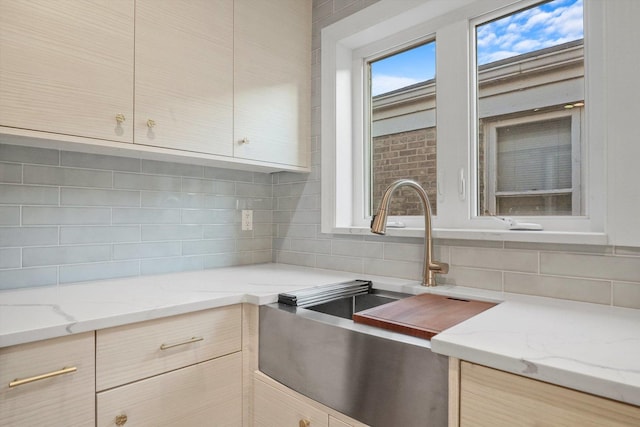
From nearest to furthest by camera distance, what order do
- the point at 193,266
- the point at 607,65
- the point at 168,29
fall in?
the point at 607,65
the point at 168,29
the point at 193,266

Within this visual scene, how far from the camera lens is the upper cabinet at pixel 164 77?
3.84ft

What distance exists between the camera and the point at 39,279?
1428 millimetres

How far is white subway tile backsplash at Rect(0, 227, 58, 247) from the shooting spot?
1363 millimetres

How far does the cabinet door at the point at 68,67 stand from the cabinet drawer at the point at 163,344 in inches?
27.1

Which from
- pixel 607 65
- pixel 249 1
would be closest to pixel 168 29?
pixel 249 1

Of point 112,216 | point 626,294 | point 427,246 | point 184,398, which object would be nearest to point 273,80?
point 112,216

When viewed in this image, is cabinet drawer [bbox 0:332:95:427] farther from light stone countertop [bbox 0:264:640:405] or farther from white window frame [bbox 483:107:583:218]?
white window frame [bbox 483:107:583:218]

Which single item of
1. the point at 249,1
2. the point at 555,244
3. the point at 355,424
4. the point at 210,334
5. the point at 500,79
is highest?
the point at 249,1

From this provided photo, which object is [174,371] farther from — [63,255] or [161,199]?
[161,199]

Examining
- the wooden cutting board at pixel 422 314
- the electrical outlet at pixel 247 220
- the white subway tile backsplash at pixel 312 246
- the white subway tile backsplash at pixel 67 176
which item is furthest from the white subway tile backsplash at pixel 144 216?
the wooden cutting board at pixel 422 314

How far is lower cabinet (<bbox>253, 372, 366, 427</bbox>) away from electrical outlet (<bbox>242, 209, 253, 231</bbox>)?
96 centimetres

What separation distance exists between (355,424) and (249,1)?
1754 mm

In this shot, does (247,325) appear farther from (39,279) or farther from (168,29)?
(168,29)

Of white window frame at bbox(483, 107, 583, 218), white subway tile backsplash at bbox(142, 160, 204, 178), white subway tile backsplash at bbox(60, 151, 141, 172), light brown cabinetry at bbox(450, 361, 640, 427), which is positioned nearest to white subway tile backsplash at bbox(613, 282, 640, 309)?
white window frame at bbox(483, 107, 583, 218)
